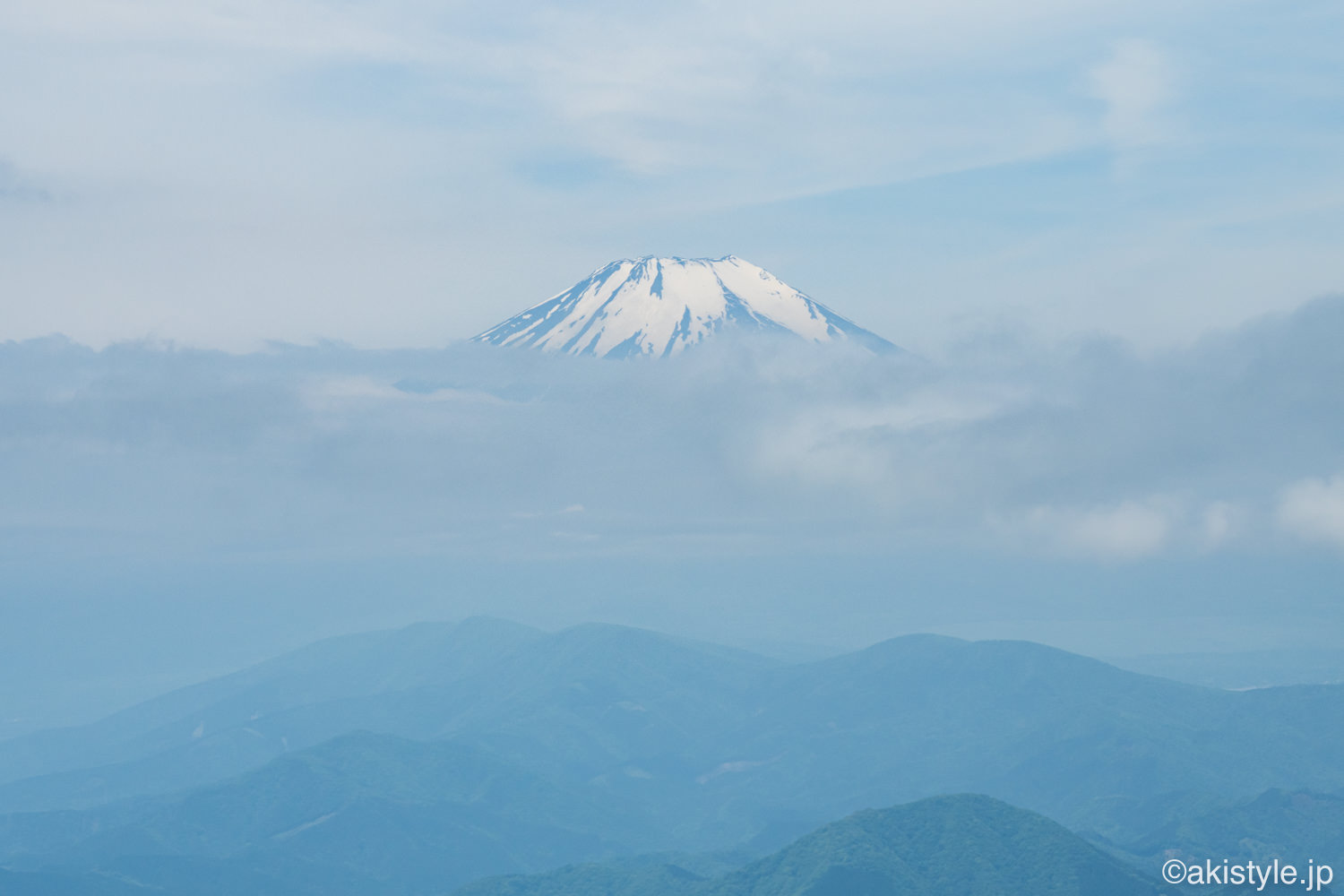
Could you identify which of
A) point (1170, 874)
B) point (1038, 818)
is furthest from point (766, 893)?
point (1170, 874)

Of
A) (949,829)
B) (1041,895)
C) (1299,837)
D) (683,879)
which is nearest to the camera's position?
(1041,895)

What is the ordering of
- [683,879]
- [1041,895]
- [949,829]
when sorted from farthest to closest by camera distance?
1. [683,879]
2. [949,829]
3. [1041,895]

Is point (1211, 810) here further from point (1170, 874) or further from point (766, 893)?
point (766, 893)

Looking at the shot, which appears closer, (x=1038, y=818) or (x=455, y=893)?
(x=1038, y=818)

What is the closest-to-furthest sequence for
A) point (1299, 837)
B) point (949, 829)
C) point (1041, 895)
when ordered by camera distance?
point (1041, 895) < point (949, 829) < point (1299, 837)

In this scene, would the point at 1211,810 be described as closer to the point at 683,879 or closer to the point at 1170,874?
the point at 1170,874

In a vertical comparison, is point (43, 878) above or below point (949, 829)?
below

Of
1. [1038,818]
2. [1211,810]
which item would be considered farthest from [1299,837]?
[1038,818]

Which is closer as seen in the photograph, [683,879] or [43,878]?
[683,879]
